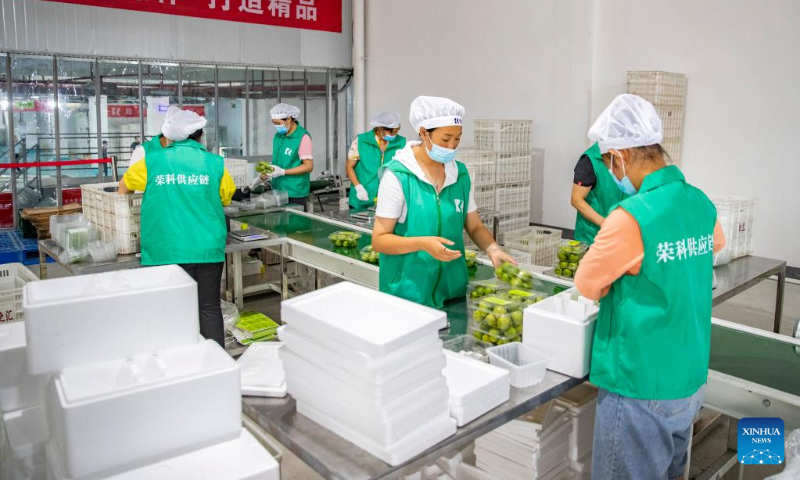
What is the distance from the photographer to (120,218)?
12.9 feet

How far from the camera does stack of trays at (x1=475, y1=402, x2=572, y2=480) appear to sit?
8.28 feet

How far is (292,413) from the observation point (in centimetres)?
182

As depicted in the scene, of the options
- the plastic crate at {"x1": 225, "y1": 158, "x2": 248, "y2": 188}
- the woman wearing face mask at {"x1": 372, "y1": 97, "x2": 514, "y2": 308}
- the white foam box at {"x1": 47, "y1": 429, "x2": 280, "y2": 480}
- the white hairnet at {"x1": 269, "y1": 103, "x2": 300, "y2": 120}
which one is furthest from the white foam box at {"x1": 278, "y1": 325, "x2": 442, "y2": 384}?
the white hairnet at {"x1": 269, "y1": 103, "x2": 300, "y2": 120}

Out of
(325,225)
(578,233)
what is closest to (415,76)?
(325,225)

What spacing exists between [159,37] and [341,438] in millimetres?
8322

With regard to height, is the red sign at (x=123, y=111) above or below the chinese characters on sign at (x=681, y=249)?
above

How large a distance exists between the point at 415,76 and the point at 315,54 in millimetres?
1693

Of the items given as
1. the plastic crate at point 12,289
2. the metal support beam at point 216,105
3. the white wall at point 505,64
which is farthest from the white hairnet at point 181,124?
the metal support beam at point 216,105

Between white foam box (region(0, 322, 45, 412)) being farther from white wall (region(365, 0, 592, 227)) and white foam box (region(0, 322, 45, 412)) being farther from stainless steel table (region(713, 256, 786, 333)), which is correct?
white wall (region(365, 0, 592, 227))

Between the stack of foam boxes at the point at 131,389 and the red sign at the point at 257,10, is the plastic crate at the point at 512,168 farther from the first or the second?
the stack of foam boxes at the point at 131,389

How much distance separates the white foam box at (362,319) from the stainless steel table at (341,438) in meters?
0.26

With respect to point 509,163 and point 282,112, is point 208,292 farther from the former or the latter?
point 509,163

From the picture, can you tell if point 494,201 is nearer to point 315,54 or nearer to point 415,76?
point 415,76

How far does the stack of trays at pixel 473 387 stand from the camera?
176 cm
